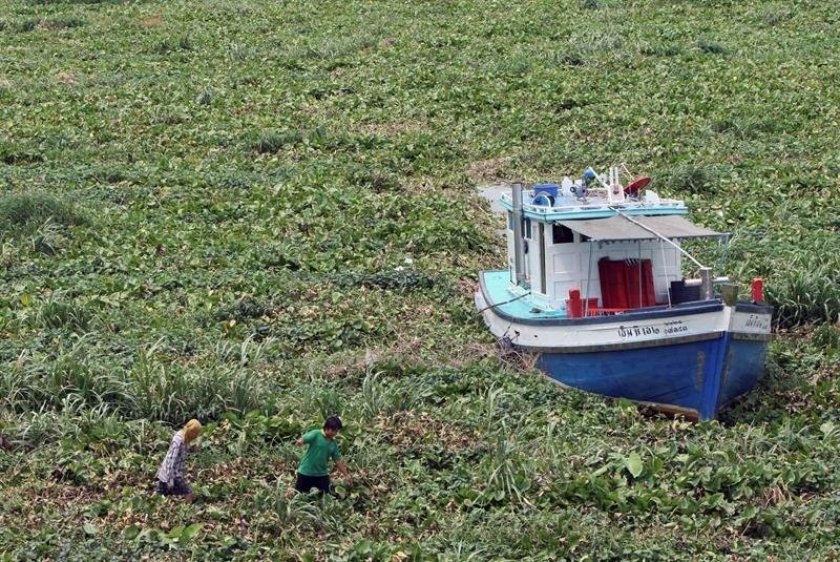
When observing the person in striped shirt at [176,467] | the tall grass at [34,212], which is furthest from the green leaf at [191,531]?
the tall grass at [34,212]

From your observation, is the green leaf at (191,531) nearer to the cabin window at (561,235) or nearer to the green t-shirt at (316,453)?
the green t-shirt at (316,453)

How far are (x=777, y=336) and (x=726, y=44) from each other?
1771cm

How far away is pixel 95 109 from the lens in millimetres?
28406

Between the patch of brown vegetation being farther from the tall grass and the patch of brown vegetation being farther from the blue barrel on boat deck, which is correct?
the tall grass

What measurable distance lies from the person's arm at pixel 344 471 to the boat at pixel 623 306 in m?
3.45

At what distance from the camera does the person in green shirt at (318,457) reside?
462 inches

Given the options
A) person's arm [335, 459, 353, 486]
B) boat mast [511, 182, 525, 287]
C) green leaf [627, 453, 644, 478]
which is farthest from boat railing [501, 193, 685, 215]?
person's arm [335, 459, 353, 486]

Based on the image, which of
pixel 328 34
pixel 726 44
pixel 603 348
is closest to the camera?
pixel 603 348

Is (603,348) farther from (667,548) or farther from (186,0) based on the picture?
(186,0)

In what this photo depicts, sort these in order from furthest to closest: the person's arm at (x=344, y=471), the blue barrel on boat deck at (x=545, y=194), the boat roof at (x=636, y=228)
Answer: the blue barrel on boat deck at (x=545, y=194) → the boat roof at (x=636, y=228) → the person's arm at (x=344, y=471)

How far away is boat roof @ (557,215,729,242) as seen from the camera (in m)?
14.7

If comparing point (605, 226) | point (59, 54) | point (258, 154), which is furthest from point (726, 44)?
point (605, 226)

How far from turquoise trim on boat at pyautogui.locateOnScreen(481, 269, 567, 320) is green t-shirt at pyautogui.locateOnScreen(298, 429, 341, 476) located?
394cm

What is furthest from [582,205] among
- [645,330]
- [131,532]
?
[131,532]
